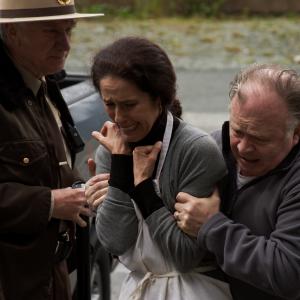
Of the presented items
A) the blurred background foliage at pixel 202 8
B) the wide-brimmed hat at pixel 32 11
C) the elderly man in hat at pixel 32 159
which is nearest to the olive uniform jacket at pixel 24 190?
the elderly man in hat at pixel 32 159

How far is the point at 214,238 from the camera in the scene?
6.35 ft

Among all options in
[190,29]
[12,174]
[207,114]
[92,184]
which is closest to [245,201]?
[92,184]

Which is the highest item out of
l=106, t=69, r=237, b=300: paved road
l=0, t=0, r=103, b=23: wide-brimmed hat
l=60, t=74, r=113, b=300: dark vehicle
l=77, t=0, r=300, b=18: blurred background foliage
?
l=0, t=0, r=103, b=23: wide-brimmed hat

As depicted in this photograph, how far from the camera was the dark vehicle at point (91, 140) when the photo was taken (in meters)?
3.56

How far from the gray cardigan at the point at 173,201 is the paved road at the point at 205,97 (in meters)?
6.08

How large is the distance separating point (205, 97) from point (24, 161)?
27.0ft

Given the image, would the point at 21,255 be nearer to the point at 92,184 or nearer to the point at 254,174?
the point at 92,184

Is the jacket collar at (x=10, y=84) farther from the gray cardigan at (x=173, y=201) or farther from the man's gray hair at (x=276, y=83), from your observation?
the man's gray hair at (x=276, y=83)

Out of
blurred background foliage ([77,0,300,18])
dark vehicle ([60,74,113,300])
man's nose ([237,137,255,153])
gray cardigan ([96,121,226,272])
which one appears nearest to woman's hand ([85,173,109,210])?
gray cardigan ([96,121,226,272])

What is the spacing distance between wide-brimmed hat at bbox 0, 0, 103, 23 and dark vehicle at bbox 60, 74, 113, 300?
0.93 m

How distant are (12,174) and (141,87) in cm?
59

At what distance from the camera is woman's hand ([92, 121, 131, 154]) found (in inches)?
83.3

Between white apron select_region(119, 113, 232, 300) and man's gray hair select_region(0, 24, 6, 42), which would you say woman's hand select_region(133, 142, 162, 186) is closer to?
white apron select_region(119, 113, 232, 300)

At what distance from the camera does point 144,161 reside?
2.05 metres
